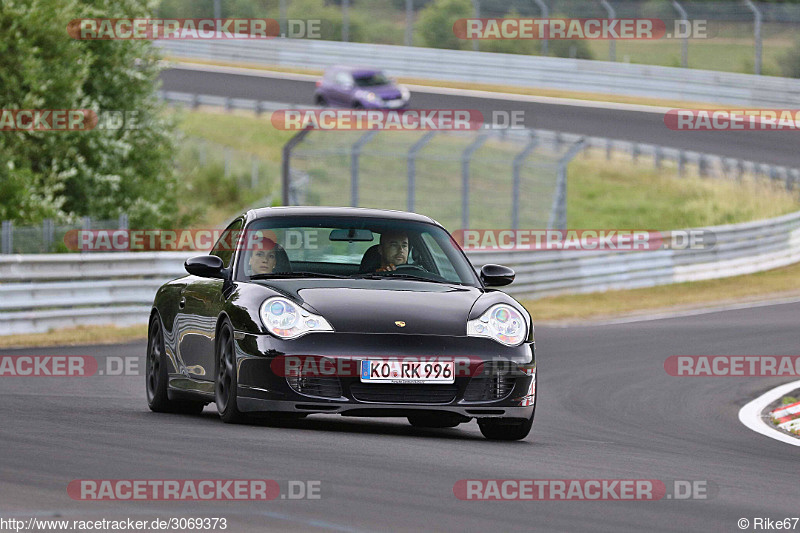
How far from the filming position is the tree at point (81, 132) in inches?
966

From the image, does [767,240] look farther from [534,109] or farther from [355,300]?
[355,300]

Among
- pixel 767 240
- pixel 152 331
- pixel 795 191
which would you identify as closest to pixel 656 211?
pixel 795 191

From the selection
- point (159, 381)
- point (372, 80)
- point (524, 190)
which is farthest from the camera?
point (372, 80)

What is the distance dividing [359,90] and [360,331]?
3478cm

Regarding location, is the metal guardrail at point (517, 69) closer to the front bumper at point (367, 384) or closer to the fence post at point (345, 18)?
the fence post at point (345, 18)
